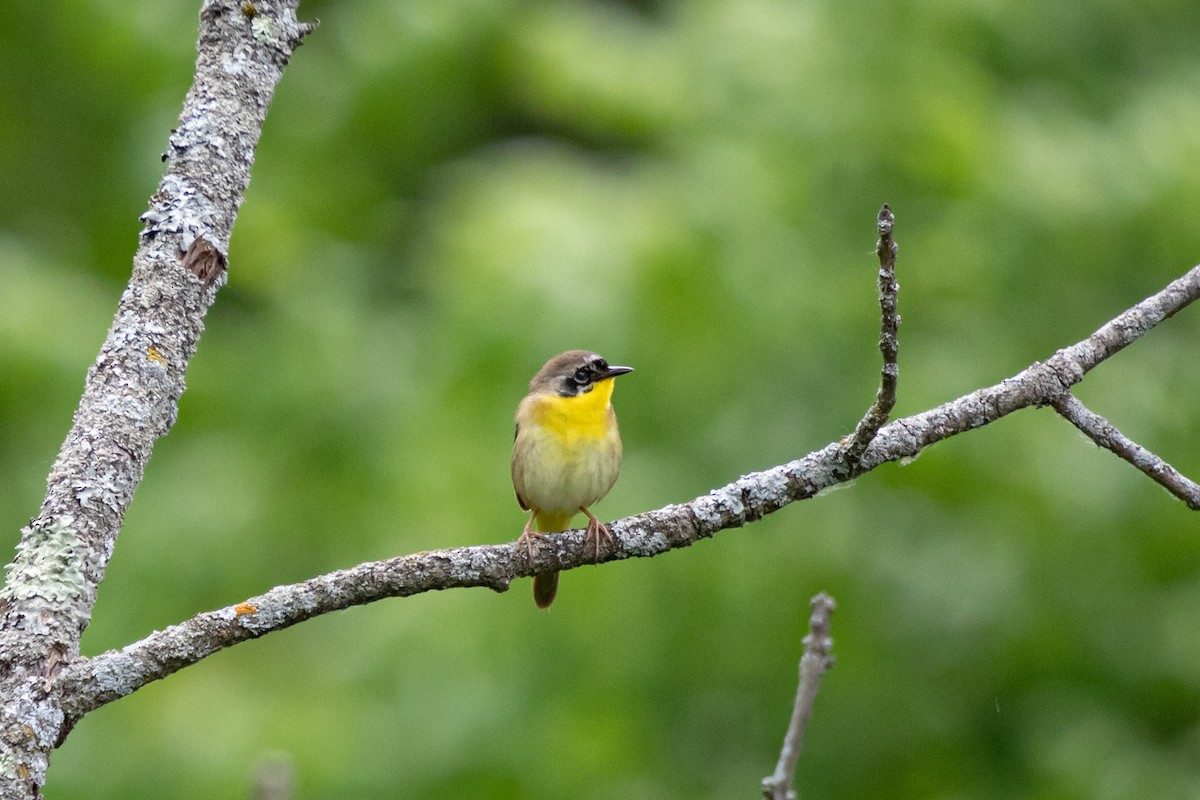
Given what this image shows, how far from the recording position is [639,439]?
6141 millimetres

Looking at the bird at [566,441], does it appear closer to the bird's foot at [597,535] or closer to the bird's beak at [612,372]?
the bird's beak at [612,372]

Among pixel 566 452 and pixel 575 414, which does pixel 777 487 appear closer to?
pixel 566 452

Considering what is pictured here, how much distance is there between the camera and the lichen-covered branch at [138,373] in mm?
2188

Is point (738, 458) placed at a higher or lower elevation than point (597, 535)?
higher

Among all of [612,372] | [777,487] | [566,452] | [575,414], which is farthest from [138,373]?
[612,372]

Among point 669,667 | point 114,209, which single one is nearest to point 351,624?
point 669,667

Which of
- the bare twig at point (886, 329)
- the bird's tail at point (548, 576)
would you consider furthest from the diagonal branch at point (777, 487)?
Answer: the bird's tail at point (548, 576)

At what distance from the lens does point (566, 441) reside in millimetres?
4828

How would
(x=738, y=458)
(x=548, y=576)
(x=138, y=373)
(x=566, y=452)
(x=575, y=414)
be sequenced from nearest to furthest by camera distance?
A: (x=138, y=373), (x=566, y=452), (x=575, y=414), (x=548, y=576), (x=738, y=458)

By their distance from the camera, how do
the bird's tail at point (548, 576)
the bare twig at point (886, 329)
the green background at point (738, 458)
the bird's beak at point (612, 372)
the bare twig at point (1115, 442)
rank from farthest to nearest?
the green background at point (738, 458) < the bird's tail at point (548, 576) < the bird's beak at point (612, 372) < the bare twig at point (1115, 442) < the bare twig at point (886, 329)

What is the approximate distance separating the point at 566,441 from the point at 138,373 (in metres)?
2.51

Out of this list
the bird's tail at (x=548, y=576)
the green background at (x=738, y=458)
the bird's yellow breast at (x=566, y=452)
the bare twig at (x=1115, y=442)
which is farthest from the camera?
the green background at (x=738, y=458)

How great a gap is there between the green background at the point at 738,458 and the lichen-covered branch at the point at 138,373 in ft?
10.7

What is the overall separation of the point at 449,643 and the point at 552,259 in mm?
1734
